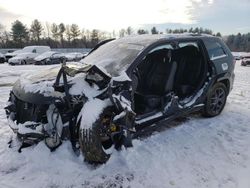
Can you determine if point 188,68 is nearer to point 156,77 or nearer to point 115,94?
point 156,77

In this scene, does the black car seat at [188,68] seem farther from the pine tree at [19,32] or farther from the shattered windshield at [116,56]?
the pine tree at [19,32]

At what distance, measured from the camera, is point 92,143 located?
301cm

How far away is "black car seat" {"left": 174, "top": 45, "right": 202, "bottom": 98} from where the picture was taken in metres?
4.84

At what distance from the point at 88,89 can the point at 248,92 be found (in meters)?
6.12

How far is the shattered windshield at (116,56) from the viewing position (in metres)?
3.67

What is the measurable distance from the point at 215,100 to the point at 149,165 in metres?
2.46

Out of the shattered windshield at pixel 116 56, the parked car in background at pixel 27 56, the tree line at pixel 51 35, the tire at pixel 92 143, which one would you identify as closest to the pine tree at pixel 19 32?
the tree line at pixel 51 35

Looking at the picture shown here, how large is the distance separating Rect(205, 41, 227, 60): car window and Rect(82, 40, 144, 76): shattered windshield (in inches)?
65.7

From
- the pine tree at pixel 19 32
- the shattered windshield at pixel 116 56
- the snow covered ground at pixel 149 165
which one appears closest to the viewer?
the snow covered ground at pixel 149 165

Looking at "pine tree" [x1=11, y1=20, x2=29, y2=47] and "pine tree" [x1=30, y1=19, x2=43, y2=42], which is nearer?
"pine tree" [x1=11, y1=20, x2=29, y2=47]

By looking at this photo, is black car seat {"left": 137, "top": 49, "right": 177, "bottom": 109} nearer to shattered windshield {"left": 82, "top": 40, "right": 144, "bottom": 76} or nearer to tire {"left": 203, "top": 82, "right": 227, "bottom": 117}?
shattered windshield {"left": 82, "top": 40, "right": 144, "bottom": 76}

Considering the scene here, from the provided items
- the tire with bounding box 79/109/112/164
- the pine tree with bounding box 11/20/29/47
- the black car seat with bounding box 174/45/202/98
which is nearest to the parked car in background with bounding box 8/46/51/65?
the black car seat with bounding box 174/45/202/98

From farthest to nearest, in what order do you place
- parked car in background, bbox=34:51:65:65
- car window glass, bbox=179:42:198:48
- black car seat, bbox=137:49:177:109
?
parked car in background, bbox=34:51:65:65, car window glass, bbox=179:42:198:48, black car seat, bbox=137:49:177:109

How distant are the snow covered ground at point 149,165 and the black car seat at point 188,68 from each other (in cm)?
108
